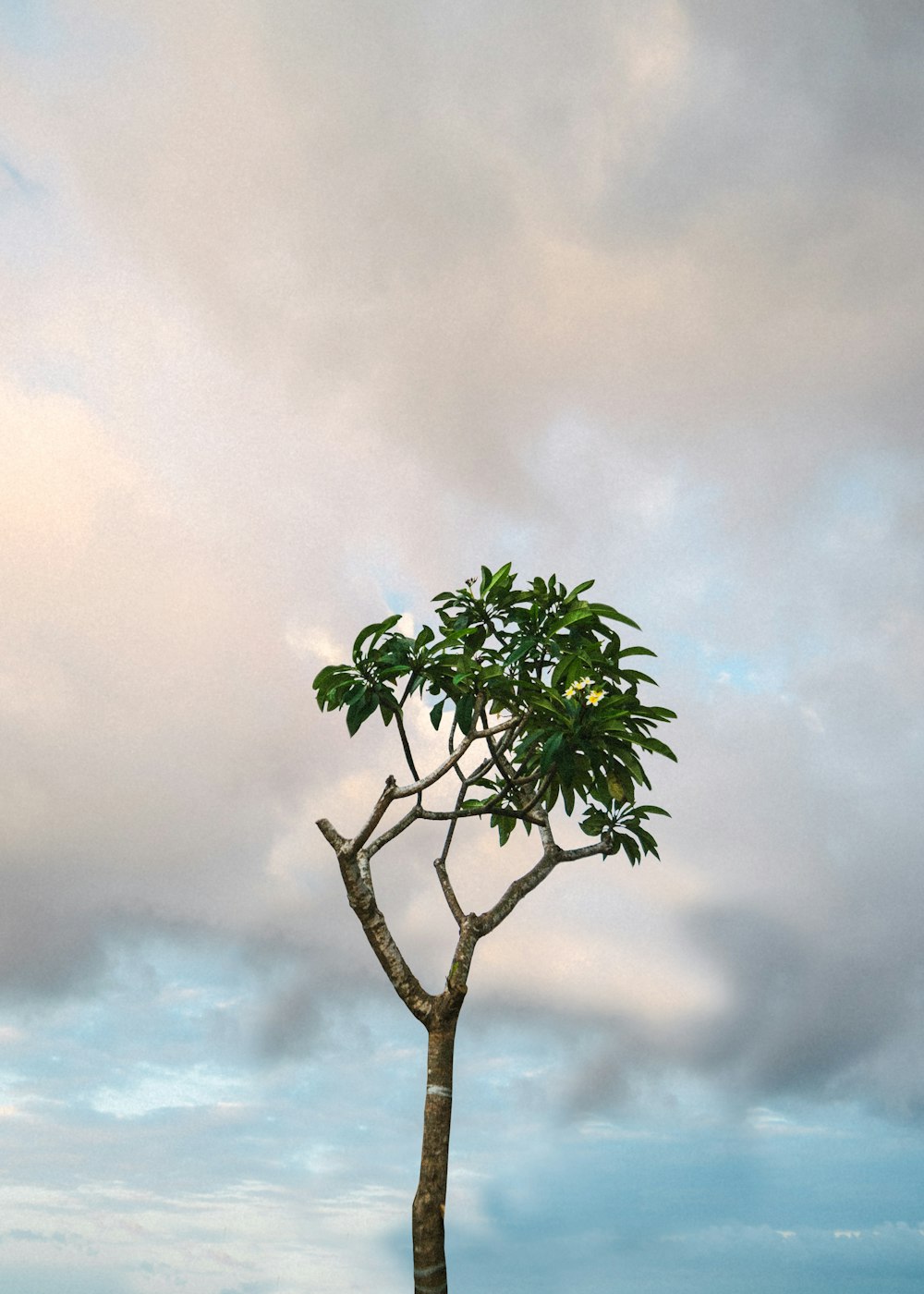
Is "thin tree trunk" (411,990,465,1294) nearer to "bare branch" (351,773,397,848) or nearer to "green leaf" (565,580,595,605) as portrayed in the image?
"bare branch" (351,773,397,848)

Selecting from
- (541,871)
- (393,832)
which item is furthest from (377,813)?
(541,871)

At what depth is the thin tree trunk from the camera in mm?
7840

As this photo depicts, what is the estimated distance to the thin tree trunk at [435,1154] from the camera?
7840 mm

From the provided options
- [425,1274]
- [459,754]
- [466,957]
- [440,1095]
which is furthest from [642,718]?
[425,1274]

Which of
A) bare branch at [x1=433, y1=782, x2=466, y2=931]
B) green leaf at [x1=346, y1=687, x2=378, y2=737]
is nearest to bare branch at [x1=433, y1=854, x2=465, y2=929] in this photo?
bare branch at [x1=433, y1=782, x2=466, y2=931]

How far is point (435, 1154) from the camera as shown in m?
8.05

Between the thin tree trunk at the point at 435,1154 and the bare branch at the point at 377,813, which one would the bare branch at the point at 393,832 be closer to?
the bare branch at the point at 377,813

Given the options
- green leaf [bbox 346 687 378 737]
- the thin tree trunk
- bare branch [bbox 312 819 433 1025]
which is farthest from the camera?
green leaf [bbox 346 687 378 737]

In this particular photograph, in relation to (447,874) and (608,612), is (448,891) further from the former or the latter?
(608,612)

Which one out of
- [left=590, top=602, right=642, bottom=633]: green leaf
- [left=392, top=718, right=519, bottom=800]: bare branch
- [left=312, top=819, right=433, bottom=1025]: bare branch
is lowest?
[left=312, top=819, right=433, bottom=1025]: bare branch

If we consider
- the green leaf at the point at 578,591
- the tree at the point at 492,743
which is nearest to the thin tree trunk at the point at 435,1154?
the tree at the point at 492,743

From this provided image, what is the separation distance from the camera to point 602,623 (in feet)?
31.5

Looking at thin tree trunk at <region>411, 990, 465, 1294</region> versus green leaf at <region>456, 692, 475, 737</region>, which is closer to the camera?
thin tree trunk at <region>411, 990, 465, 1294</region>

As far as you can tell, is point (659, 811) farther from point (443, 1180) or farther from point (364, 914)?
point (443, 1180)
